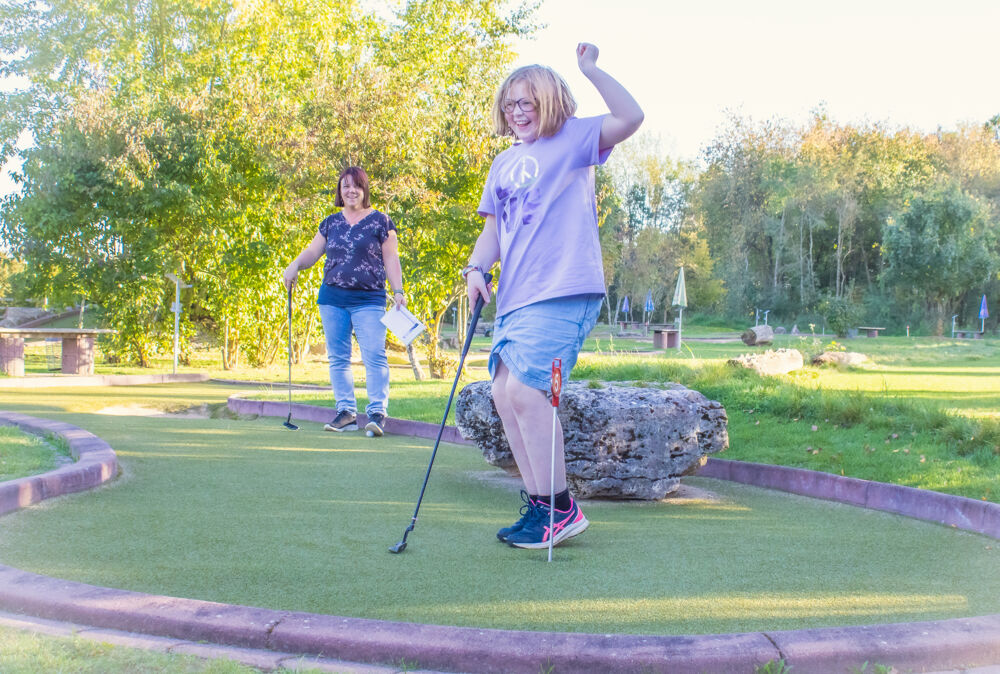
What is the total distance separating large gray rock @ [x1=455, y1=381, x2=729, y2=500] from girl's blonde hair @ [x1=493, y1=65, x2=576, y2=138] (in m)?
1.48

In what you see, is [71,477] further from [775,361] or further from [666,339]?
[666,339]

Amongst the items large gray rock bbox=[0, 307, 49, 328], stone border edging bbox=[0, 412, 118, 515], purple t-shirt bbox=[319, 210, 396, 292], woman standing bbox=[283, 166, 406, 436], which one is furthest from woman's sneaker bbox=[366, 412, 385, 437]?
large gray rock bbox=[0, 307, 49, 328]

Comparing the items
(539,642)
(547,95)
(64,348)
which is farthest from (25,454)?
(64,348)

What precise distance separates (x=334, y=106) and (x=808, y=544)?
12.1 metres

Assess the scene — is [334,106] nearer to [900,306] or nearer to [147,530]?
[147,530]

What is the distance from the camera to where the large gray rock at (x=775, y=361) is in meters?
12.9

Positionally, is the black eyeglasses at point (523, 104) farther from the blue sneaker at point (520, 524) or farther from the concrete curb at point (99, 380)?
the concrete curb at point (99, 380)

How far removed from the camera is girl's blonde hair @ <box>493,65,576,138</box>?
3365 millimetres

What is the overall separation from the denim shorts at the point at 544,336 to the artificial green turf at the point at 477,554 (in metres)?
0.65

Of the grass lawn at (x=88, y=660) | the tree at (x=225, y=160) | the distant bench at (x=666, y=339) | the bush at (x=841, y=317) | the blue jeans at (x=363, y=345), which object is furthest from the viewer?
the bush at (x=841, y=317)

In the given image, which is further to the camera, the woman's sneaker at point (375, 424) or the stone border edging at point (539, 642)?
the woman's sneaker at point (375, 424)

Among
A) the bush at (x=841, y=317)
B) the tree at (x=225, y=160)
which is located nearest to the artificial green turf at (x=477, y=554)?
the tree at (x=225, y=160)

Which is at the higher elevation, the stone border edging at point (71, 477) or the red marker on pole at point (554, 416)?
the red marker on pole at point (554, 416)

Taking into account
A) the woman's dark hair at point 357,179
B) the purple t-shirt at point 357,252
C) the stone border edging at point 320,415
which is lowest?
the stone border edging at point 320,415
